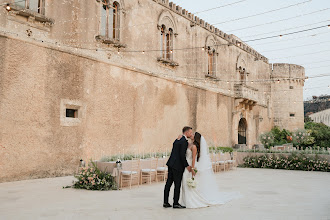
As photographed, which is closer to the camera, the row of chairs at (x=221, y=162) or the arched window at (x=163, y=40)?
the row of chairs at (x=221, y=162)

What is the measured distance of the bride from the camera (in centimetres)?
641

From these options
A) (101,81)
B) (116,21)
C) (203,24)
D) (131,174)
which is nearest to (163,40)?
(116,21)

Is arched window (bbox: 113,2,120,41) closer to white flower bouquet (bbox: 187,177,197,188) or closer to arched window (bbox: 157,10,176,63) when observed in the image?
arched window (bbox: 157,10,176,63)

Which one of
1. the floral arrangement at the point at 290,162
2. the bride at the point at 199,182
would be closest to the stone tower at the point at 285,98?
the floral arrangement at the point at 290,162

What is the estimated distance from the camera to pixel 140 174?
380 inches

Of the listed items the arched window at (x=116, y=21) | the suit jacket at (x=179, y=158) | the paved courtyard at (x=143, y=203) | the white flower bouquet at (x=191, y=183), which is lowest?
the paved courtyard at (x=143, y=203)

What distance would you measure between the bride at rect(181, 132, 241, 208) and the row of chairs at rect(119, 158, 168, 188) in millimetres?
2648

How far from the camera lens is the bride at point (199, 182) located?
252 inches

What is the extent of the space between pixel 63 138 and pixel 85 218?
626 cm

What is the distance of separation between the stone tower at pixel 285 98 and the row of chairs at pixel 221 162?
15.7m

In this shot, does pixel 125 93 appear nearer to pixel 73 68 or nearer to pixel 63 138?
pixel 73 68

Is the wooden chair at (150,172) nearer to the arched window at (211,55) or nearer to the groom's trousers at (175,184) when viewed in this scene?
the groom's trousers at (175,184)

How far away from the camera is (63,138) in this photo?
1109 centimetres

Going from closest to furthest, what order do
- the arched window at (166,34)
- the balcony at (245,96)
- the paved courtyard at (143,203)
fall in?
the paved courtyard at (143,203), the arched window at (166,34), the balcony at (245,96)
